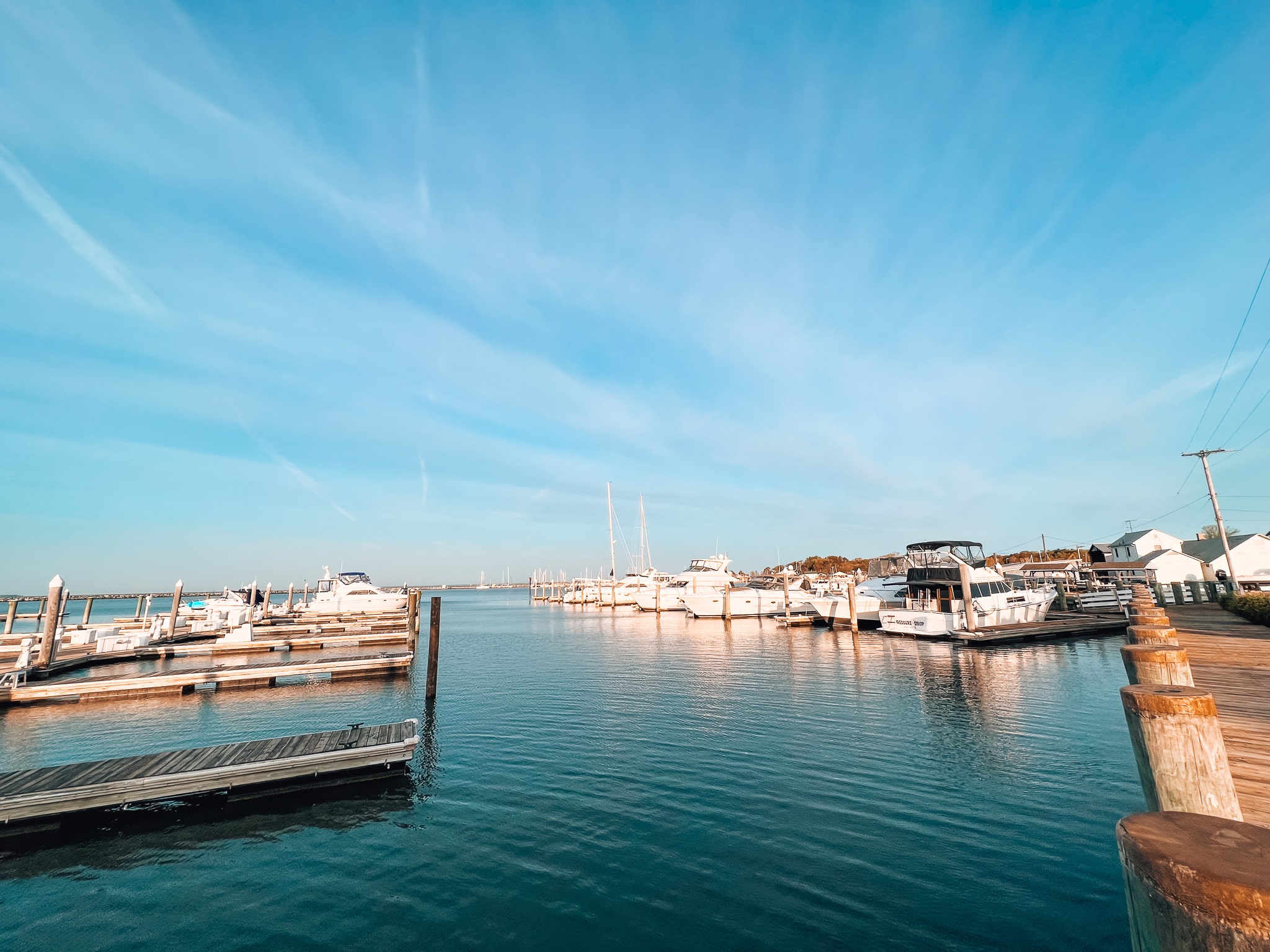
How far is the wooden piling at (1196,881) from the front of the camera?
1.64 meters

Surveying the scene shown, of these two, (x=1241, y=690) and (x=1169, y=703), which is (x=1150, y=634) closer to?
(x=1169, y=703)

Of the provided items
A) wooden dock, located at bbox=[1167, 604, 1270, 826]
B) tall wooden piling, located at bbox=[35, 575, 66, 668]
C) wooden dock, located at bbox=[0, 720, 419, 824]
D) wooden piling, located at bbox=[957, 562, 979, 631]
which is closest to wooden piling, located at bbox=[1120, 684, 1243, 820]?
wooden dock, located at bbox=[1167, 604, 1270, 826]

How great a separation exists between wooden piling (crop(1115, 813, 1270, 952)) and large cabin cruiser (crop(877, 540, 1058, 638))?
135ft

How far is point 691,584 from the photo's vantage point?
7112 cm

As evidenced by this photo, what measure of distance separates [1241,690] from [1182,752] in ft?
33.0

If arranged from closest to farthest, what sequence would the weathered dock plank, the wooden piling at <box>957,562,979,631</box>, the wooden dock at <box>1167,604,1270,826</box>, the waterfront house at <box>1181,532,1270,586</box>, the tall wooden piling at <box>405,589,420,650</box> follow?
the wooden dock at <box>1167,604,1270,826</box> → the weathered dock plank → the wooden piling at <box>957,562,979,631</box> → the tall wooden piling at <box>405,589,420,650</box> → the waterfront house at <box>1181,532,1270,586</box>

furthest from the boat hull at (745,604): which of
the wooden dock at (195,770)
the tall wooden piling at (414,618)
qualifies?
the wooden dock at (195,770)

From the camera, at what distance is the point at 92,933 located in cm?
889

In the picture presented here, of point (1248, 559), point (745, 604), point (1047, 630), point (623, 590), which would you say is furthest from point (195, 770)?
point (1248, 559)

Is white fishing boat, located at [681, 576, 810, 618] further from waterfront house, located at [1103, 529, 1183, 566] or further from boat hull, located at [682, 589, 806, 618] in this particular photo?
waterfront house, located at [1103, 529, 1183, 566]

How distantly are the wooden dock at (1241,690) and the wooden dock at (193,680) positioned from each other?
30.5 meters

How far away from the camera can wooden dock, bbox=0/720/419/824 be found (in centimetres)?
1236

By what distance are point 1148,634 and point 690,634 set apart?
4441 cm

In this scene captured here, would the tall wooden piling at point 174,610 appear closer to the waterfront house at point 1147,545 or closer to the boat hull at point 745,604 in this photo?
the boat hull at point 745,604
